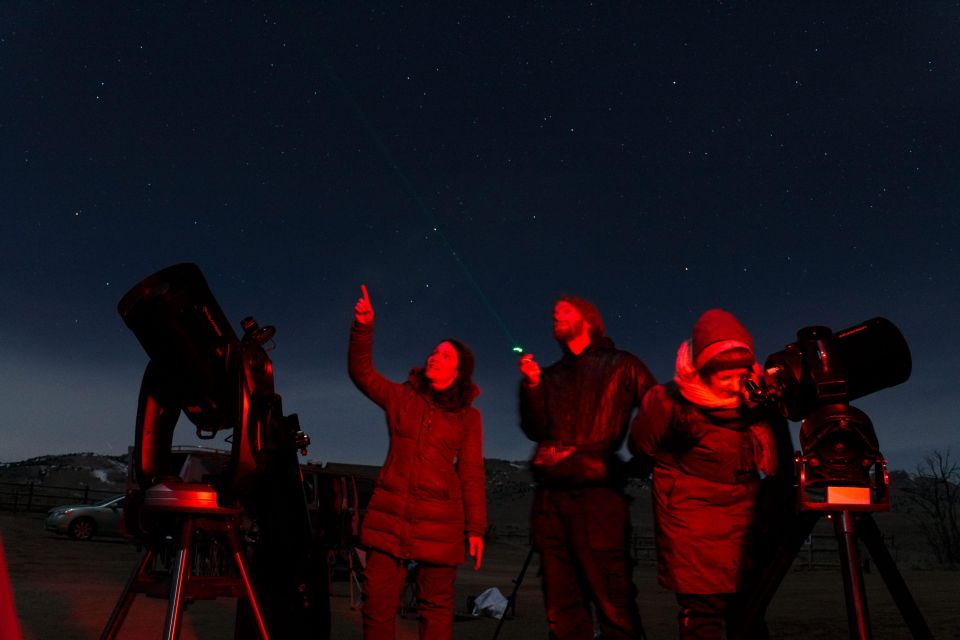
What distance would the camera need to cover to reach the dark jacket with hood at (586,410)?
131 inches

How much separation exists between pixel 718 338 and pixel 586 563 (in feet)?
3.88

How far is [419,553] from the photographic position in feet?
11.2

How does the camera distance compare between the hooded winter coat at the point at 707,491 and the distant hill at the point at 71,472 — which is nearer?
the hooded winter coat at the point at 707,491

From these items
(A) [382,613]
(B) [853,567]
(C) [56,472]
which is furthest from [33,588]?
(C) [56,472]

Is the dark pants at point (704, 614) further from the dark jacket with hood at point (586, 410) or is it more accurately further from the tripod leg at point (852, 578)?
the tripod leg at point (852, 578)

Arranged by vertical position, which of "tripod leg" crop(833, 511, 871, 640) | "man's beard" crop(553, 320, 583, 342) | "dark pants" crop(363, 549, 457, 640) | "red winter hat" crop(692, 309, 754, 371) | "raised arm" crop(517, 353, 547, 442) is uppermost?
"man's beard" crop(553, 320, 583, 342)

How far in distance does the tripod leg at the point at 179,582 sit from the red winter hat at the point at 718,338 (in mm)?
1863

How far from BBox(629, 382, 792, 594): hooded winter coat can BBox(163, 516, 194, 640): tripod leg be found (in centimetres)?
169

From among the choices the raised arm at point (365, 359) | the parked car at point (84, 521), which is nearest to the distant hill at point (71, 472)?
the parked car at point (84, 521)

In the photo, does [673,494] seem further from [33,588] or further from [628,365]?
[33,588]

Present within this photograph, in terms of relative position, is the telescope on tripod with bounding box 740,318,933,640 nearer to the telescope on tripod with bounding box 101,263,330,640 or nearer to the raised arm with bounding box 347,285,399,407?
the telescope on tripod with bounding box 101,263,330,640

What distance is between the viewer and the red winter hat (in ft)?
8.80

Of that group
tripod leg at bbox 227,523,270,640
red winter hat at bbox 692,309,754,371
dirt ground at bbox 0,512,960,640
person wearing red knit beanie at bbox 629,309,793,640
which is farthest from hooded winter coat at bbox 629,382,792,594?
dirt ground at bbox 0,512,960,640

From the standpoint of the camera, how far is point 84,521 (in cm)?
1803
